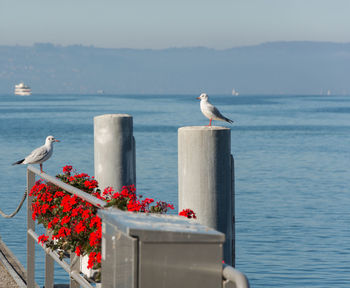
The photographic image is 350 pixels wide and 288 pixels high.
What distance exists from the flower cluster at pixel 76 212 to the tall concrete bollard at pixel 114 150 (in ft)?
1.24

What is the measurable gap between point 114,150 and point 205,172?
7.98 ft

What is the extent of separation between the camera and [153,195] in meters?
26.7

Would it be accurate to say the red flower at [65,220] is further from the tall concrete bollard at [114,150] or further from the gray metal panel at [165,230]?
the gray metal panel at [165,230]

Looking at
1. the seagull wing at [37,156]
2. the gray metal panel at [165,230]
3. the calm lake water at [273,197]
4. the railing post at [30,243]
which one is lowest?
the calm lake water at [273,197]

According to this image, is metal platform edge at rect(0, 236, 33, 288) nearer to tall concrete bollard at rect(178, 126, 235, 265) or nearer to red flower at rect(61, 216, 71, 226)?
red flower at rect(61, 216, 71, 226)

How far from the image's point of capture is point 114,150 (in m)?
6.96

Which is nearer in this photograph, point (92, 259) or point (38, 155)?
point (92, 259)

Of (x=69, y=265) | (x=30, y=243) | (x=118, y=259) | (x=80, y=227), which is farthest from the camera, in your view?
(x=30, y=243)

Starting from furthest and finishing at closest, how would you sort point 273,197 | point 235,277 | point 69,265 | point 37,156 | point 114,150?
point 273,197 → point 37,156 → point 114,150 → point 69,265 → point 235,277

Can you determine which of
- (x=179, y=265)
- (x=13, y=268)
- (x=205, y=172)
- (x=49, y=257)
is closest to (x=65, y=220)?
(x=49, y=257)

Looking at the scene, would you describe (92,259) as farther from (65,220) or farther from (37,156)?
(37,156)

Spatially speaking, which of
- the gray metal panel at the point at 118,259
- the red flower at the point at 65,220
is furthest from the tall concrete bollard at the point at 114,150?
the gray metal panel at the point at 118,259

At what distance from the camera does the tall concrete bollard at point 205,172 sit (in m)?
4.66

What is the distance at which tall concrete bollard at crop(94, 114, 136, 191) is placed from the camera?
6.96m
